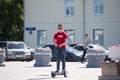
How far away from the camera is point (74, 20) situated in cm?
4819

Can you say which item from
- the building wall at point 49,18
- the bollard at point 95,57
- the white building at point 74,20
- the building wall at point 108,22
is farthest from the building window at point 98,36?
the bollard at point 95,57

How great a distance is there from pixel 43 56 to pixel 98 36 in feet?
69.5

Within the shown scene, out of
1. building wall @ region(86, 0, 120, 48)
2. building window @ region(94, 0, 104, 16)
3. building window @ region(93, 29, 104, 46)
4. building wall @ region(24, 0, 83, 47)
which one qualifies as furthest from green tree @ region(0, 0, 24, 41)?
building window @ region(93, 29, 104, 46)

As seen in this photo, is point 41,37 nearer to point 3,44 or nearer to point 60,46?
point 3,44

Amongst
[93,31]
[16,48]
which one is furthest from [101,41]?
[16,48]

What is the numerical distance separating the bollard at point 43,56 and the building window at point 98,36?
2062 cm

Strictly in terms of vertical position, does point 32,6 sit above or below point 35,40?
above

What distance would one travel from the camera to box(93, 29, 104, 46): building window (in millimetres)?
47688

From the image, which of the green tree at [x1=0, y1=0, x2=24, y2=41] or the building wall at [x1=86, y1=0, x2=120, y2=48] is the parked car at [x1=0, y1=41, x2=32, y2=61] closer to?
the building wall at [x1=86, y1=0, x2=120, y2=48]

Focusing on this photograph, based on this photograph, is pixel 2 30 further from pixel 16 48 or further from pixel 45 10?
pixel 16 48

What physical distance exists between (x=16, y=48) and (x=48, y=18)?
36.3 feet

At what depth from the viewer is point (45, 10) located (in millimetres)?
49188

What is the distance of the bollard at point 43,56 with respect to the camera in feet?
88.7

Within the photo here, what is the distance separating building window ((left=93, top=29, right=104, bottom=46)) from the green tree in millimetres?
11538
